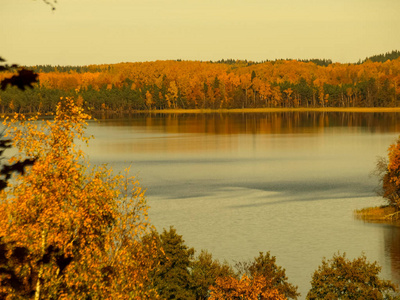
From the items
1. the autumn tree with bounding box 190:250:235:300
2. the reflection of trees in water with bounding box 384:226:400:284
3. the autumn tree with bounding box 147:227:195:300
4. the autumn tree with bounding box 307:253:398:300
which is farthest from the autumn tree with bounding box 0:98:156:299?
the reflection of trees in water with bounding box 384:226:400:284

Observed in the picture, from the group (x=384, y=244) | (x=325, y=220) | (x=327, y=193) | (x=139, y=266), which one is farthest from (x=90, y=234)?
(x=327, y=193)

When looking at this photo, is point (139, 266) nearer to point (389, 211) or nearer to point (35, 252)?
point (35, 252)

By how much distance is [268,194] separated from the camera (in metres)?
85.4

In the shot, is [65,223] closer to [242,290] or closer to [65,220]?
[65,220]

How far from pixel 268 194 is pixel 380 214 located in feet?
66.2

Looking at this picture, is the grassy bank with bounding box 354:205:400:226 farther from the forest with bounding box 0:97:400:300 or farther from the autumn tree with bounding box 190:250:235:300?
the forest with bounding box 0:97:400:300

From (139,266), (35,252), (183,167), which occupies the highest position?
(35,252)

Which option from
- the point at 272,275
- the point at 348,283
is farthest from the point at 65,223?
the point at 272,275

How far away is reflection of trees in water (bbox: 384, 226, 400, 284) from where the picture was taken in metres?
48.8

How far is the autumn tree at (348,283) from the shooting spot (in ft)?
108

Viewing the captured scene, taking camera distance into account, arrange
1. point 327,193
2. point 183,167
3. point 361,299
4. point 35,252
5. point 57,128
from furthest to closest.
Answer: point 183,167, point 327,193, point 361,299, point 57,128, point 35,252

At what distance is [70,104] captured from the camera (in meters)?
23.3

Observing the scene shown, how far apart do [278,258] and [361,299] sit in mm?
21227

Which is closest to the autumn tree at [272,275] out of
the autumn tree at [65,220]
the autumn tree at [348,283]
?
the autumn tree at [348,283]
